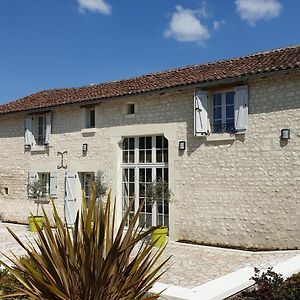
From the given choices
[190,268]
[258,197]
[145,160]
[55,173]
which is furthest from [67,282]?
[55,173]

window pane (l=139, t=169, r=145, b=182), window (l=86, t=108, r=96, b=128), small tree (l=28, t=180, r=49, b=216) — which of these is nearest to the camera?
window pane (l=139, t=169, r=145, b=182)

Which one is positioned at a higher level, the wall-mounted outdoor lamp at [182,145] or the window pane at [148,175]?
the wall-mounted outdoor lamp at [182,145]

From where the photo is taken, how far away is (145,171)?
11.7m

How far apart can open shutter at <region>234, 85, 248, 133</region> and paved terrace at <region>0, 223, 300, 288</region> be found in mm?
3000

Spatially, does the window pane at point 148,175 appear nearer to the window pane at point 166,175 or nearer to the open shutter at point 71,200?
the window pane at point 166,175

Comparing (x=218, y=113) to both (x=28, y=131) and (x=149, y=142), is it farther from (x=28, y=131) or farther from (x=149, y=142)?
(x=28, y=131)

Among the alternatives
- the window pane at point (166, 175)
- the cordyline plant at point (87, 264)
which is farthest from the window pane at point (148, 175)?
the cordyline plant at point (87, 264)

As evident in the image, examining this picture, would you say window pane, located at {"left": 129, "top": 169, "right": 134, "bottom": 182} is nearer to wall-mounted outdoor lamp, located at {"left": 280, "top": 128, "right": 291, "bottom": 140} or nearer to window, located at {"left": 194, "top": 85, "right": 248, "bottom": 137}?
window, located at {"left": 194, "top": 85, "right": 248, "bottom": 137}

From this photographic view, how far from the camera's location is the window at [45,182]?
548 inches

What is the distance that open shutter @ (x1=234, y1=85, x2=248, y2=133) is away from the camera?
9.63 meters

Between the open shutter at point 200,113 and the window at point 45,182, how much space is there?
640cm

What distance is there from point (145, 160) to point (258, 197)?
364cm

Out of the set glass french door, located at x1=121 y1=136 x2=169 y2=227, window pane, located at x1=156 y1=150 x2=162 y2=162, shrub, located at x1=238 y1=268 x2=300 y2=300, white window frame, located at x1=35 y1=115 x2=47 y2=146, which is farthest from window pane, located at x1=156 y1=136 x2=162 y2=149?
shrub, located at x1=238 y1=268 x2=300 y2=300

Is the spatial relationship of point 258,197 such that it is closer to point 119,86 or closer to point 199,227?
point 199,227
